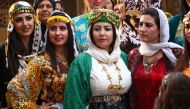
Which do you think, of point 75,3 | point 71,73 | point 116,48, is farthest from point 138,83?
point 75,3

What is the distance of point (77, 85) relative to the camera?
458 cm

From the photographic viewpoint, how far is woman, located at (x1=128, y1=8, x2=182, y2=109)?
4.79 meters

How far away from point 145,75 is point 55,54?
3.16 ft

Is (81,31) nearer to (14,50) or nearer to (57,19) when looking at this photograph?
(57,19)

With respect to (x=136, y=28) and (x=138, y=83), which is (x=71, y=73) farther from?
(x=136, y=28)

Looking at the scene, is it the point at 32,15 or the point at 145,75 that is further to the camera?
the point at 32,15

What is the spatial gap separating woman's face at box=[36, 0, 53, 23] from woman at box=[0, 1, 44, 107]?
0.59 meters

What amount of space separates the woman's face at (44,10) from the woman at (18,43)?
23.1 inches

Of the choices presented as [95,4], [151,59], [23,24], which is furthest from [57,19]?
[151,59]

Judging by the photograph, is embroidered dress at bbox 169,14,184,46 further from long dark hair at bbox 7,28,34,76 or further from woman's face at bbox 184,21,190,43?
long dark hair at bbox 7,28,34,76

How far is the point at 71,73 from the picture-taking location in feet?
15.2

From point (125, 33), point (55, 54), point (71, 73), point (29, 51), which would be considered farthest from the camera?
point (125, 33)

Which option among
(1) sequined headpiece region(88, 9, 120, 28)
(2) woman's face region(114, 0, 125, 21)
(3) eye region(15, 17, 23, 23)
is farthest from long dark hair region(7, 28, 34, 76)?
(2) woman's face region(114, 0, 125, 21)

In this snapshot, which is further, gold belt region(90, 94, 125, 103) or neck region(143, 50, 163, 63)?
neck region(143, 50, 163, 63)
